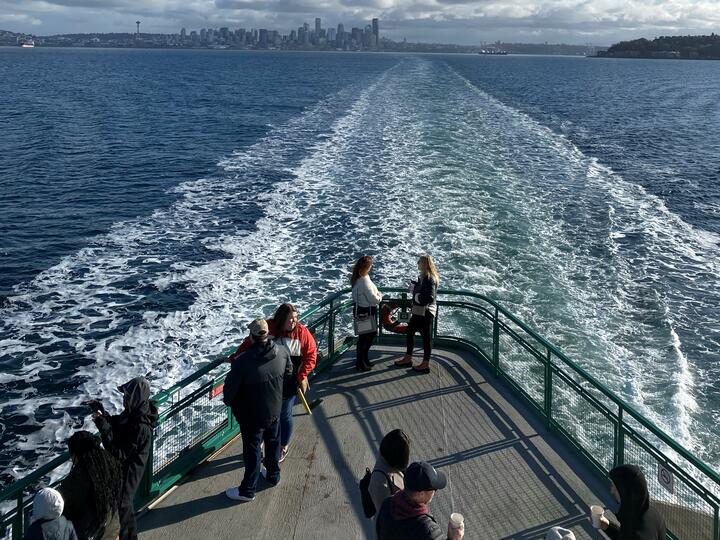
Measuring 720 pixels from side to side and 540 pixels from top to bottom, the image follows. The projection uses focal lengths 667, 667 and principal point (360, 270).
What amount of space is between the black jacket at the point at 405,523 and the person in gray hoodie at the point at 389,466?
392 mm

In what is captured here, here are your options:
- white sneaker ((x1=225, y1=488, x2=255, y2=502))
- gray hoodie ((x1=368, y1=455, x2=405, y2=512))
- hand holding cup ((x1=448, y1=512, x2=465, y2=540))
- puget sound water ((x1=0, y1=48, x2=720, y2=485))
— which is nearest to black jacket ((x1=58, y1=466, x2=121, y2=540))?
white sneaker ((x1=225, y1=488, x2=255, y2=502))

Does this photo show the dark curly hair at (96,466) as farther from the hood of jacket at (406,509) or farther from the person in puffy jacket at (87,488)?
the hood of jacket at (406,509)

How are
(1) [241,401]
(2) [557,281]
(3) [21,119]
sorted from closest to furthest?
(1) [241,401] → (2) [557,281] → (3) [21,119]

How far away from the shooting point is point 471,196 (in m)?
26.6

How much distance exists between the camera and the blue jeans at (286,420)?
6867 millimetres

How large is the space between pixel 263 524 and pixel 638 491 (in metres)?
3.48

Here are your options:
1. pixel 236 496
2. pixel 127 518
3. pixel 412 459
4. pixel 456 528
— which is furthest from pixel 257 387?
pixel 456 528

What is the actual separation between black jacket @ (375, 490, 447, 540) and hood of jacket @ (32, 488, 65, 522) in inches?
84.7

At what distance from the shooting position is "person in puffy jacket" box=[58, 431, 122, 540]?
477 centimetres

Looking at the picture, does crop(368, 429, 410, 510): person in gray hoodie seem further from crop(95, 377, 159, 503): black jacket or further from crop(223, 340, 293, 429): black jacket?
crop(95, 377, 159, 503): black jacket

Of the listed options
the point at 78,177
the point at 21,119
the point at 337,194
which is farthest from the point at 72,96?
the point at 337,194

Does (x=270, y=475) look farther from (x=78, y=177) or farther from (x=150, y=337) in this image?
(x=78, y=177)

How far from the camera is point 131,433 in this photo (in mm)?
5586

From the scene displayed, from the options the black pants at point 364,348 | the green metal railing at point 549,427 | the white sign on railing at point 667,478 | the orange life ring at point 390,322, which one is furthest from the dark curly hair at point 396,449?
the orange life ring at point 390,322
